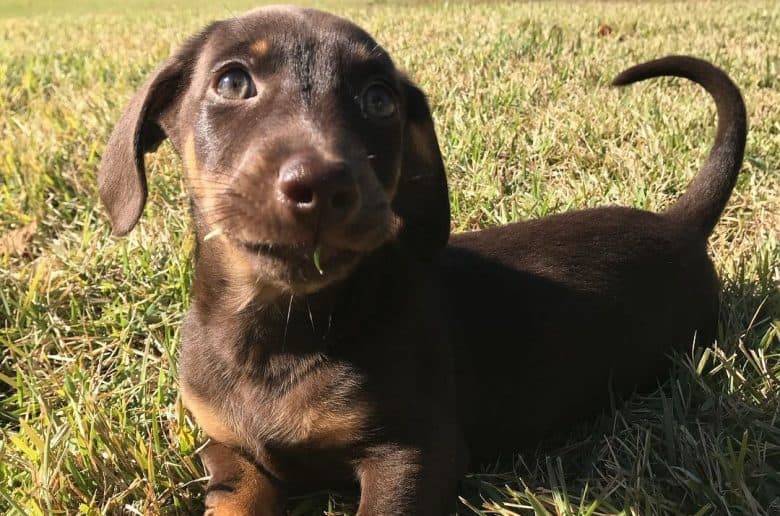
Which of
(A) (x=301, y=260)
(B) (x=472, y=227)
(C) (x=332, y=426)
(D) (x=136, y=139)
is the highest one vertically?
(D) (x=136, y=139)

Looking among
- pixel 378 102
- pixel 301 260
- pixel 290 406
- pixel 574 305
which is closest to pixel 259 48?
pixel 378 102

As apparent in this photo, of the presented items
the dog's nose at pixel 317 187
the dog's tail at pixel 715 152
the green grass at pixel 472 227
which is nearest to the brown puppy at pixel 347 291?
the dog's nose at pixel 317 187

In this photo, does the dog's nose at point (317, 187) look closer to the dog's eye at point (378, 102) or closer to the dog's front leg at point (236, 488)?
the dog's eye at point (378, 102)

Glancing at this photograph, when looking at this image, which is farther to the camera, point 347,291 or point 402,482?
point 347,291

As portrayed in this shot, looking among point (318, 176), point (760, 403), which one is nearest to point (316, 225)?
point (318, 176)

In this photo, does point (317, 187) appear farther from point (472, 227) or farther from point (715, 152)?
point (472, 227)

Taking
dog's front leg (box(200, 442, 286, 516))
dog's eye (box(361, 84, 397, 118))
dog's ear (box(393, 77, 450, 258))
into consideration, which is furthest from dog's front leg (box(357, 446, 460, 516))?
dog's eye (box(361, 84, 397, 118))

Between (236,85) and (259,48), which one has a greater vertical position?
(259,48)
